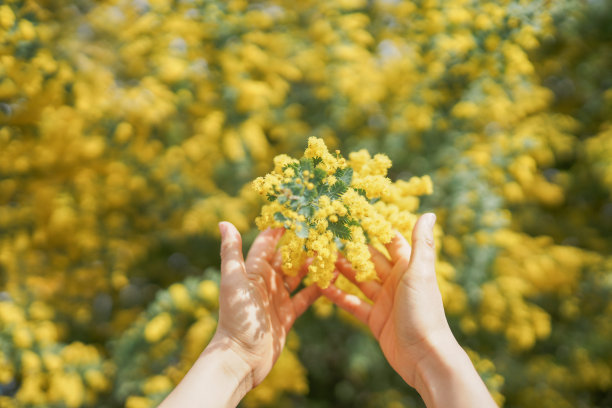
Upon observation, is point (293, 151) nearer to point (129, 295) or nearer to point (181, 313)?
point (181, 313)

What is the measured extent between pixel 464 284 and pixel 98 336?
10.0 ft

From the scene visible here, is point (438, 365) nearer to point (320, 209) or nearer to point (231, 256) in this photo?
point (320, 209)

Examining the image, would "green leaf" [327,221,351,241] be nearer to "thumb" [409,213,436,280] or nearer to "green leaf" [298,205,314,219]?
"green leaf" [298,205,314,219]

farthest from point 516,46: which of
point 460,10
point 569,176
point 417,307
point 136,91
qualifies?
point 136,91

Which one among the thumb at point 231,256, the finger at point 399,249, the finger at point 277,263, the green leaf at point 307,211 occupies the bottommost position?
the finger at point 277,263

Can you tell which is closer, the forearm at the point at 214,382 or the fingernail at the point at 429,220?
the forearm at the point at 214,382

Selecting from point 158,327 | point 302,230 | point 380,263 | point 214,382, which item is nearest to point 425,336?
point 380,263

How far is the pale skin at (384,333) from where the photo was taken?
1.62 meters

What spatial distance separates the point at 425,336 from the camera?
1689 mm

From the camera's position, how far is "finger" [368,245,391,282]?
1.93 m

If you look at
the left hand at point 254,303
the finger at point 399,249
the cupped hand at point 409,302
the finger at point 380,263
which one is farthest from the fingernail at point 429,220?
the left hand at point 254,303

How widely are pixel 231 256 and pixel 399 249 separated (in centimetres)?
85

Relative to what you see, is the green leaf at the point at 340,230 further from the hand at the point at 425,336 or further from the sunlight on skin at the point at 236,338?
the sunlight on skin at the point at 236,338

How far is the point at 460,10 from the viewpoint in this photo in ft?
8.10
